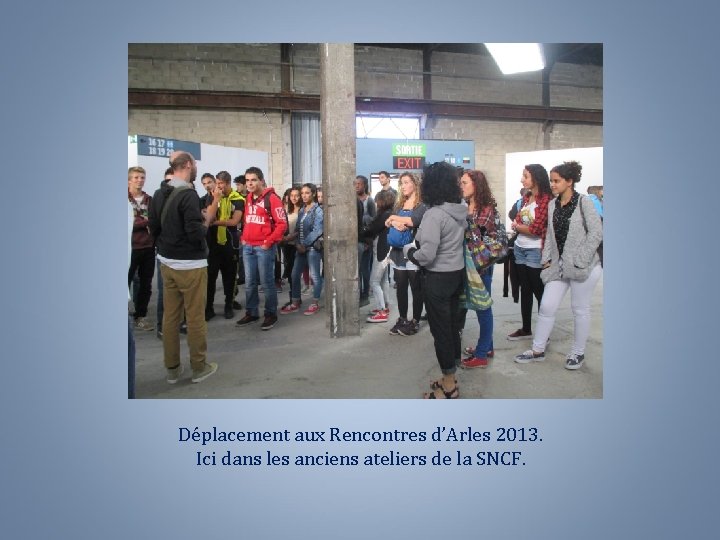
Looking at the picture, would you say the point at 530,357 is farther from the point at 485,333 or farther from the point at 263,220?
the point at 263,220

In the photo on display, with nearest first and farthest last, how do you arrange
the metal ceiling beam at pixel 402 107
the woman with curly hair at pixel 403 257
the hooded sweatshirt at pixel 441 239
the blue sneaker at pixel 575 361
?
the hooded sweatshirt at pixel 441 239 → the blue sneaker at pixel 575 361 → the woman with curly hair at pixel 403 257 → the metal ceiling beam at pixel 402 107

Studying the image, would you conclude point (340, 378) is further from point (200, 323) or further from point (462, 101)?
point (462, 101)

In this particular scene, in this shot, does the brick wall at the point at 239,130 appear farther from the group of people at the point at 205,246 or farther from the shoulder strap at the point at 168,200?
the shoulder strap at the point at 168,200

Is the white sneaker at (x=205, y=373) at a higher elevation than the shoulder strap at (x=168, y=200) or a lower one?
lower

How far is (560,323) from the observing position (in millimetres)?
3441

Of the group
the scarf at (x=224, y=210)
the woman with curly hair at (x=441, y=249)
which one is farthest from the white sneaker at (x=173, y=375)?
the scarf at (x=224, y=210)

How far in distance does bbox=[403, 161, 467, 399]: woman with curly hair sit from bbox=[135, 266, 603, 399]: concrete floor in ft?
1.43

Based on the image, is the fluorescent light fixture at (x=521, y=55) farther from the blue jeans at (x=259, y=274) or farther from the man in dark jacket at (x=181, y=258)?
the blue jeans at (x=259, y=274)

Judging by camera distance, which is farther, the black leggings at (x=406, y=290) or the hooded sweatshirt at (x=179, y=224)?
the black leggings at (x=406, y=290)

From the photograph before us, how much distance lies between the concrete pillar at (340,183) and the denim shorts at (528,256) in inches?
42.6

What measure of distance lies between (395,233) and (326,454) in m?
1.62

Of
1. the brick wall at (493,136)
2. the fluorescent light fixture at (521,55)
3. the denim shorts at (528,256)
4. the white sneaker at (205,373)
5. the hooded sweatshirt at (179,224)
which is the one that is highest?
the brick wall at (493,136)

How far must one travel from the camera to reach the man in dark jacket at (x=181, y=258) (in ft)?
8.64

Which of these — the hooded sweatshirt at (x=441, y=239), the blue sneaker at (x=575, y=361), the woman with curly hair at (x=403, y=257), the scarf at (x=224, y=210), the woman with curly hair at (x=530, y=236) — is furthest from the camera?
the scarf at (x=224, y=210)
